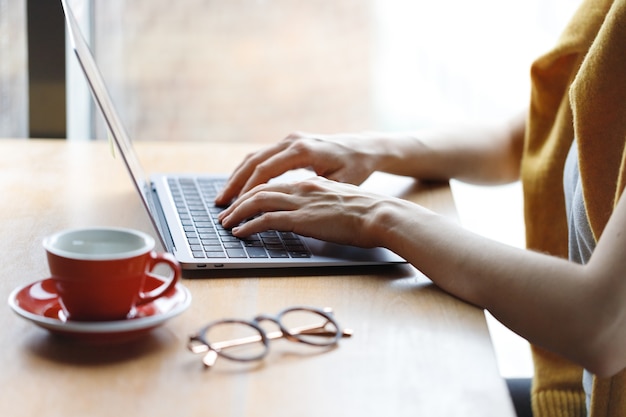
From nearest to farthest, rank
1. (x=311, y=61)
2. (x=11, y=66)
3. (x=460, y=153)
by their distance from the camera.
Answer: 1. (x=460, y=153)
2. (x=11, y=66)
3. (x=311, y=61)

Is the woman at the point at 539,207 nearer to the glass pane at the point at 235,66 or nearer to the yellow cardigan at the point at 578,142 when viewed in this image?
the yellow cardigan at the point at 578,142

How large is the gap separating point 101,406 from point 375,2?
1.52 m

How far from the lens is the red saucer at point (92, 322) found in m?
0.65

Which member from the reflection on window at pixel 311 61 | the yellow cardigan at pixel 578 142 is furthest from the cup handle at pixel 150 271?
the reflection on window at pixel 311 61

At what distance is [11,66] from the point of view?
1.86 meters

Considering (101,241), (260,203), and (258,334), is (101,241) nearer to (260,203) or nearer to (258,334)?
(258,334)

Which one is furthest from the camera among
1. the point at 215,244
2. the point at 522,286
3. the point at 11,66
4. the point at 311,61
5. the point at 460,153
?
the point at 311,61

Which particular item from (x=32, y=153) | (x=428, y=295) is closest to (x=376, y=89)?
(x=32, y=153)

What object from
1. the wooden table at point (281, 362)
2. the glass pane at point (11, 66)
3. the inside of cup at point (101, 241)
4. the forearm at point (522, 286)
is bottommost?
the glass pane at point (11, 66)

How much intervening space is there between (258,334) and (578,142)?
49 cm

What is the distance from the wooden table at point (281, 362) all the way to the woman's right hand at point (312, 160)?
0.77 feet

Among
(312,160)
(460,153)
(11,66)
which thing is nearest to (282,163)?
(312,160)

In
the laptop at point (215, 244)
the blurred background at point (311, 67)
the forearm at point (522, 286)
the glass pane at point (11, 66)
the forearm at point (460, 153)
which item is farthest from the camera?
the blurred background at point (311, 67)

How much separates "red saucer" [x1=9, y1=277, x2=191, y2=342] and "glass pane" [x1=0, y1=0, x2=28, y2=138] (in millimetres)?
1119
